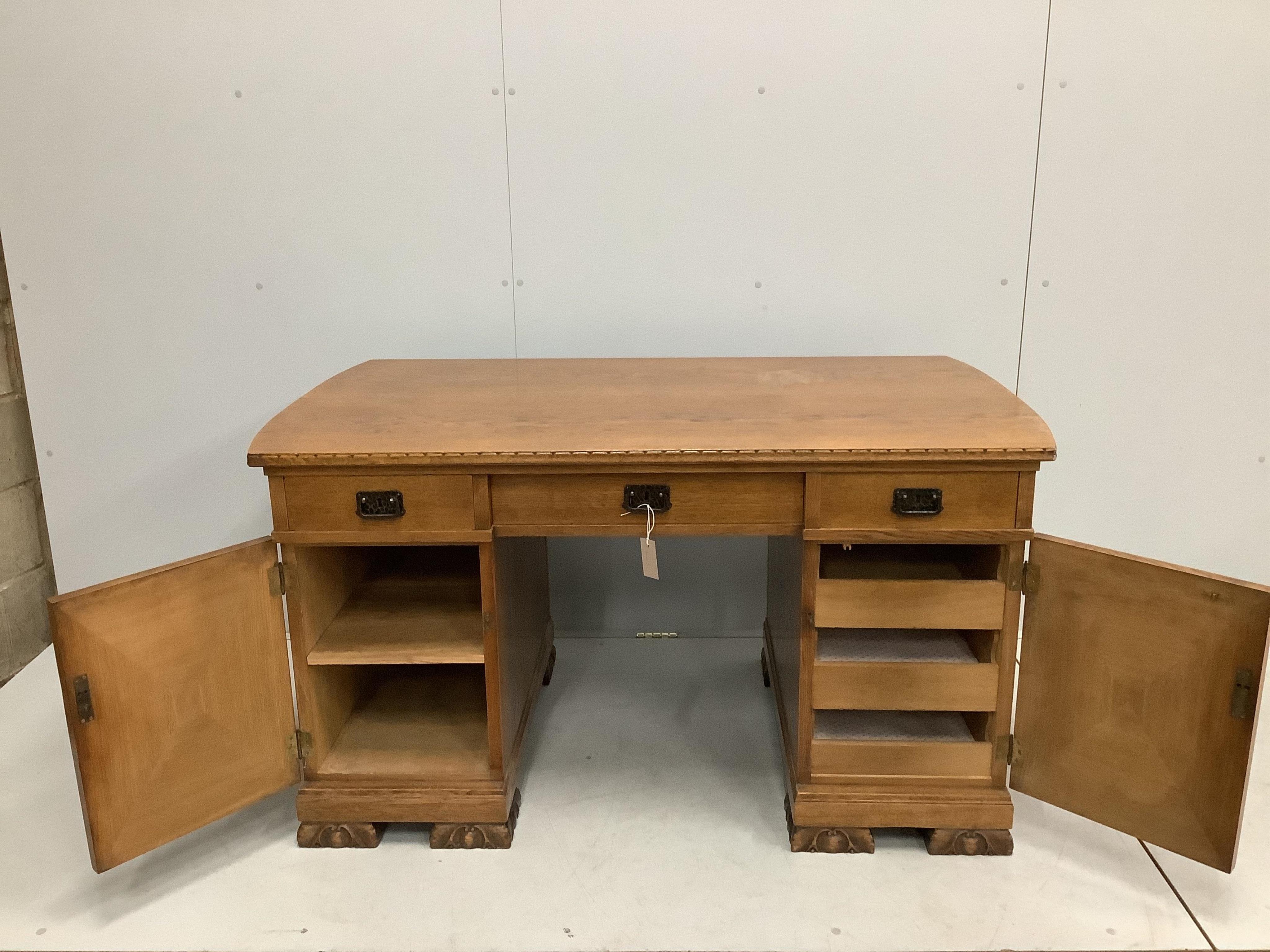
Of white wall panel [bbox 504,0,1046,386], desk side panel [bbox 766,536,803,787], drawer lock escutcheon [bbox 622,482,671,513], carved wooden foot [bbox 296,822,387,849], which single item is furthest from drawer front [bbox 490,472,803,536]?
white wall panel [bbox 504,0,1046,386]

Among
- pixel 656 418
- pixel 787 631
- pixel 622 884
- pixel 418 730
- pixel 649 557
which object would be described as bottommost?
pixel 622 884

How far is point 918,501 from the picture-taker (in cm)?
158

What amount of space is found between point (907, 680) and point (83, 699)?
1.32 meters

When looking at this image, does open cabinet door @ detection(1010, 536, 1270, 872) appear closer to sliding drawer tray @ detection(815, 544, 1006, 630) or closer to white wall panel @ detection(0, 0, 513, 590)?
sliding drawer tray @ detection(815, 544, 1006, 630)

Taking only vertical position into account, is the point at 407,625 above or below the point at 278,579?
below

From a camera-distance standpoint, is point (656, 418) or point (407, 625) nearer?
point (656, 418)

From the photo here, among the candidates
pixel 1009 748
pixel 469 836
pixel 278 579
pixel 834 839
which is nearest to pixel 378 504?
pixel 278 579

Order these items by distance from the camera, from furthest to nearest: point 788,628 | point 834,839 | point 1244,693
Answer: point 788,628, point 834,839, point 1244,693

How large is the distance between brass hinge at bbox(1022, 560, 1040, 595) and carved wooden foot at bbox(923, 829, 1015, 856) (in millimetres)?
454

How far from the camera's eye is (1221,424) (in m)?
2.34

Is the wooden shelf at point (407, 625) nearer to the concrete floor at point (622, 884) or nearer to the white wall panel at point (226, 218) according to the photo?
the concrete floor at point (622, 884)

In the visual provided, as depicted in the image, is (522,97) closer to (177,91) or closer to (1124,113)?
(177,91)

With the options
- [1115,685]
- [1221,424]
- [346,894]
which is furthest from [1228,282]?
[346,894]

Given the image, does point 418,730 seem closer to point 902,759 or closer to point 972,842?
point 902,759
